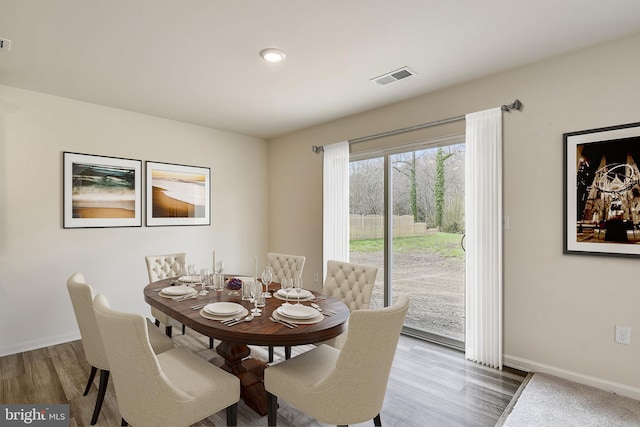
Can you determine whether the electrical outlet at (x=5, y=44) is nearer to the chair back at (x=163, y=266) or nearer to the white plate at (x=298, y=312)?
the chair back at (x=163, y=266)

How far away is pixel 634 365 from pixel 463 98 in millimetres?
2515

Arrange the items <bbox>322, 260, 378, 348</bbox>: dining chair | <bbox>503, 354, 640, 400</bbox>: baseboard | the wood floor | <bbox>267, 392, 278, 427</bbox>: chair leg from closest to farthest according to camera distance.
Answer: <bbox>267, 392, 278, 427</bbox>: chair leg → the wood floor → <bbox>503, 354, 640, 400</bbox>: baseboard → <bbox>322, 260, 378, 348</bbox>: dining chair

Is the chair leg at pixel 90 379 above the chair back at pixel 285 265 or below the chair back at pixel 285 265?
below

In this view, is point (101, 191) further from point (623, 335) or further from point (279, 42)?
point (623, 335)

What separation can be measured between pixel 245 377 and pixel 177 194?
8.99ft

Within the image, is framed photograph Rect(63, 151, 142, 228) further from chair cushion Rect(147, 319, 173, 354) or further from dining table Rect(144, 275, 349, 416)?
chair cushion Rect(147, 319, 173, 354)

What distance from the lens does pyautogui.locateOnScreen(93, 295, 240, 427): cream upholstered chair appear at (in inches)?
57.1

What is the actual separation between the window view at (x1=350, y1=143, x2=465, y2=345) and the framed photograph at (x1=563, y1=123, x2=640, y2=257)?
915 millimetres

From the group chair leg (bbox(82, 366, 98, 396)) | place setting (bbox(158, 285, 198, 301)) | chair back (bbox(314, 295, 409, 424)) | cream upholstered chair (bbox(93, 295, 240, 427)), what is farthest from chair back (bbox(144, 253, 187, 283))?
chair back (bbox(314, 295, 409, 424))

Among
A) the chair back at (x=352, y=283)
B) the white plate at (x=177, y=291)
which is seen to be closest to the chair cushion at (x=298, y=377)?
the chair back at (x=352, y=283)

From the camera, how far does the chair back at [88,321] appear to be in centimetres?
201

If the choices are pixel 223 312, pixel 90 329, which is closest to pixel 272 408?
pixel 223 312

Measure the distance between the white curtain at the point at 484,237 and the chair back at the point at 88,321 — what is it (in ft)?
9.65

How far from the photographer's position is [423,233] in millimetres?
3572
